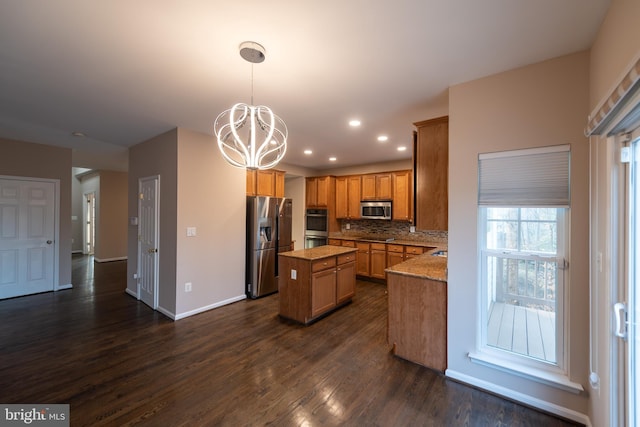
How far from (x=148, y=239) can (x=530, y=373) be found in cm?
471

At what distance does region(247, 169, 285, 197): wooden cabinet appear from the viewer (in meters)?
4.58

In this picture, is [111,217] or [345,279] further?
[111,217]

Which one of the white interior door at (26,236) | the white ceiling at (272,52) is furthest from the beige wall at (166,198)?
the white interior door at (26,236)

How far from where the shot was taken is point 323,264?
3508mm

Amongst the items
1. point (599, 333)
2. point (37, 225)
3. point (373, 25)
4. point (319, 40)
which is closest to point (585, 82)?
point (373, 25)

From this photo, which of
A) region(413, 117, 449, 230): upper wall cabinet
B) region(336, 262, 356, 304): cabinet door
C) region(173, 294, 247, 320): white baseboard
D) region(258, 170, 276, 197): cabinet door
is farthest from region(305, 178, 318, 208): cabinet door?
region(413, 117, 449, 230): upper wall cabinet

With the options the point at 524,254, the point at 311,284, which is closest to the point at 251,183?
the point at 311,284

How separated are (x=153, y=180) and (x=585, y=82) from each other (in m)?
4.81

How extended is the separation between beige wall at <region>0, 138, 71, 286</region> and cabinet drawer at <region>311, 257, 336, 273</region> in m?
4.77

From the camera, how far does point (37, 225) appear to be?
4453 mm

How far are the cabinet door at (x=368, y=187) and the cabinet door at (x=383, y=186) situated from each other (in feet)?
0.31

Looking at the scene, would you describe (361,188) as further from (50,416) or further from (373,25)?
(50,416)

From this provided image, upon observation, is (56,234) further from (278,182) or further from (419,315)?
(419,315)

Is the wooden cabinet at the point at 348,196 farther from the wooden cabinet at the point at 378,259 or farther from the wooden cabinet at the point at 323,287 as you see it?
the wooden cabinet at the point at 323,287
